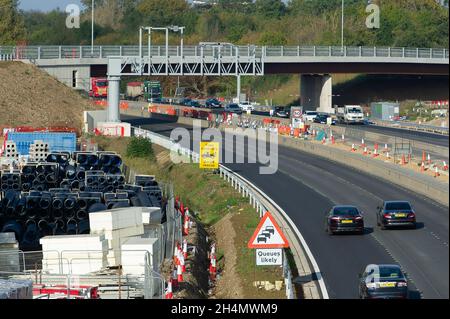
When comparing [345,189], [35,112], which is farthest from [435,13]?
[345,189]

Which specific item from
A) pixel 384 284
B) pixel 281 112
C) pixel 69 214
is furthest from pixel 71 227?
pixel 281 112

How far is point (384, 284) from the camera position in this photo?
30516 millimetres

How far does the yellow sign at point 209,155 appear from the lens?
6387cm

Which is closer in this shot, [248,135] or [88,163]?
[88,163]

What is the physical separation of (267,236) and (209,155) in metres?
33.1

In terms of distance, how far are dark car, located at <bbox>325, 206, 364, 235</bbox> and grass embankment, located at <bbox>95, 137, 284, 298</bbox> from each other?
3.28 meters

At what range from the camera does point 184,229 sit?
1875 inches

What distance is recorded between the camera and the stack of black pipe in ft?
141

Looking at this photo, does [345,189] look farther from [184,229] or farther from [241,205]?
[184,229]

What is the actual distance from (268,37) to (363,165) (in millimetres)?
95274

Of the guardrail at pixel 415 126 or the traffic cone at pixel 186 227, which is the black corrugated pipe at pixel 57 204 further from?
the guardrail at pixel 415 126

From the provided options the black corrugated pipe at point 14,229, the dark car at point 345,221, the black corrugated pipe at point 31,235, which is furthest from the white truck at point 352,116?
the black corrugated pipe at point 14,229
